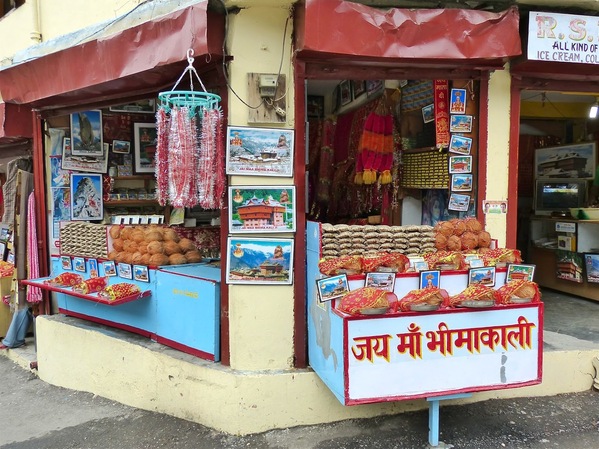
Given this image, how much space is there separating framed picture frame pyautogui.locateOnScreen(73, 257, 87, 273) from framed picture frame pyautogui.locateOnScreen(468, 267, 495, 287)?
4.09 meters

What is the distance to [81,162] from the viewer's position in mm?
5828

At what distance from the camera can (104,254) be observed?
5.07 metres

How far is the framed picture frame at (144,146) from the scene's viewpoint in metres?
6.17

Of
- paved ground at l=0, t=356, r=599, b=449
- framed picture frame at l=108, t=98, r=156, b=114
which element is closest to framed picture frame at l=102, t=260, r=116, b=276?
paved ground at l=0, t=356, r=599, b=449

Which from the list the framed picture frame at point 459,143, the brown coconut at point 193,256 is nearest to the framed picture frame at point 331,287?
the framed picture frame at point 459,143

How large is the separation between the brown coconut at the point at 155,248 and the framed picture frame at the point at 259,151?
1.41m

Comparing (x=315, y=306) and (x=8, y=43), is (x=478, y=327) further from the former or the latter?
(x=8, y=43)

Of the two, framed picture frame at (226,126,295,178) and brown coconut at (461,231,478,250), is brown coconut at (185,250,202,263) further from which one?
brown coconut at (461,231,478,250)

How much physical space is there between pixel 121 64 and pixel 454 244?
3267 mm

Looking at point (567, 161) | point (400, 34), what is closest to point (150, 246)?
point (400, 34)

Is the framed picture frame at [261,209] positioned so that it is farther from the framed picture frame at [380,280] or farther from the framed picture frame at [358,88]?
the framed picture frame at [358,88]

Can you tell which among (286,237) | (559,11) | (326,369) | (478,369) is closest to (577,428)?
(478,369)

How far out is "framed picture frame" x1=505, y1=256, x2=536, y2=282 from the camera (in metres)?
3.64

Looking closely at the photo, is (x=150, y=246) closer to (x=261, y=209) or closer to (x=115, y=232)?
(x=115, y=232)
